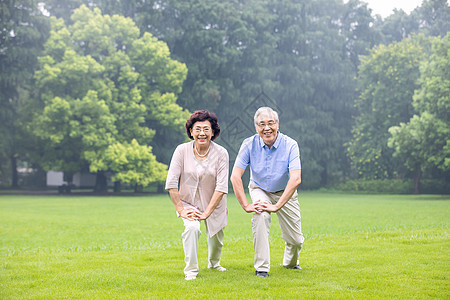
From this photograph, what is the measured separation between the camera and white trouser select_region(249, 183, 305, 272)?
5.96m

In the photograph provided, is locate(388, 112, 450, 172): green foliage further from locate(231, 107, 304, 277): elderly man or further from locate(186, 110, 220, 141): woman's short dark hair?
locate(186, 110, 220, 141): woman's short dark hair

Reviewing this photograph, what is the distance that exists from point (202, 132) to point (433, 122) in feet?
90.6

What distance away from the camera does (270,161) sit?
245 inches

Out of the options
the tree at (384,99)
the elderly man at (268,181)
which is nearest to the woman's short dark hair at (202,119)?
the elderly man at (268,181)

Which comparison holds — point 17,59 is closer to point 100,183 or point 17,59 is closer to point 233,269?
point 100,183

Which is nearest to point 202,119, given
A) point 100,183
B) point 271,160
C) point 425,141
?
point 271,160

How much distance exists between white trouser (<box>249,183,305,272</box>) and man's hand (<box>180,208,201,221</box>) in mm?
667

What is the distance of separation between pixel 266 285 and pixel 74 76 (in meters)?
32.4

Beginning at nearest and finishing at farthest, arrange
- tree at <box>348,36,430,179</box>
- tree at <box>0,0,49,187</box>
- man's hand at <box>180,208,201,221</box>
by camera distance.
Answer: man's hand at <box>180,208,201,221</box>
tree at <box>0,0,49,187</box>
tree at <box>348,36,430,179</box>

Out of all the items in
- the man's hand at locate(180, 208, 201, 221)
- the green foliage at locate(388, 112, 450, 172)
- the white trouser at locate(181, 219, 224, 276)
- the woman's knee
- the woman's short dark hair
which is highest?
the green foliage at locate(388, 112, 450, 172)

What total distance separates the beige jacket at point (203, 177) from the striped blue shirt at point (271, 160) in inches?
10.5

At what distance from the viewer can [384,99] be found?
41.3 metres

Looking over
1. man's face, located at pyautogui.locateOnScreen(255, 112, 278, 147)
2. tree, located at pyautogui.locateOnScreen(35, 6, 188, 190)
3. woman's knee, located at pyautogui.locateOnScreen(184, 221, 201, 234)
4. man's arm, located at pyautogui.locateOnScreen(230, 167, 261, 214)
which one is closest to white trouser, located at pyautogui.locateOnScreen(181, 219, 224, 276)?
woman's knee, located at pyautogui.locateOnScreen(184, 221, 201, 234)

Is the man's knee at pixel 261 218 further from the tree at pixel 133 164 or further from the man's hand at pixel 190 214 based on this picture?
the tree at pixel 133 164
